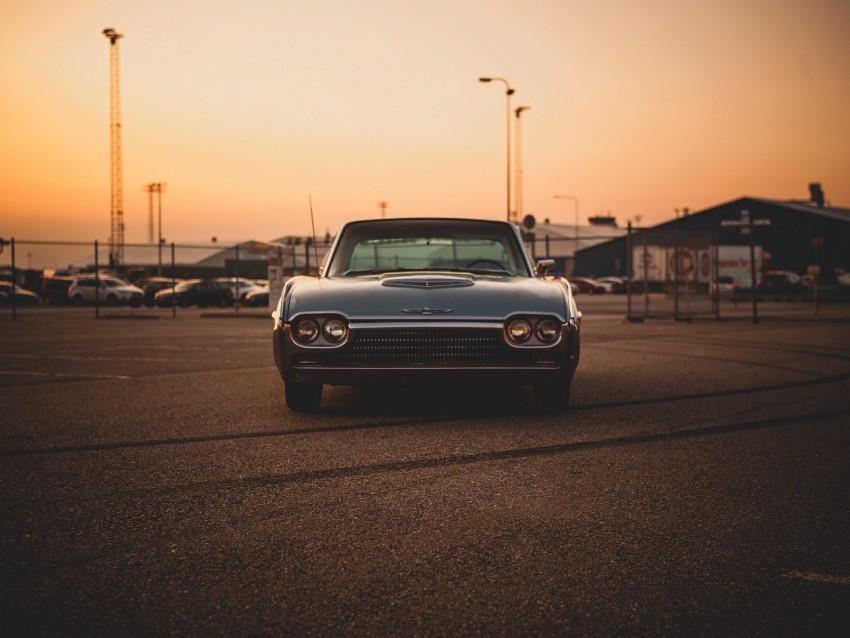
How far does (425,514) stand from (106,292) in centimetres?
4196

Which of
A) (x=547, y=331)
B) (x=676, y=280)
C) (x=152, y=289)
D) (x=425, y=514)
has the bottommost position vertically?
(x=425, y=514)

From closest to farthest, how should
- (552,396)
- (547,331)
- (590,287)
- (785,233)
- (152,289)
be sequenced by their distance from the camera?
1. (547,331)
2. (552,396)
3. (152,289)
4. (785,233)
5. (590,287)

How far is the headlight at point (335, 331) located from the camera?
618cm

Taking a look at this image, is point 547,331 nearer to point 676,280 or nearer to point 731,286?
point 676,280

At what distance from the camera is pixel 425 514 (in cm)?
392

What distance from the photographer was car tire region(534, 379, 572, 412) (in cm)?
663

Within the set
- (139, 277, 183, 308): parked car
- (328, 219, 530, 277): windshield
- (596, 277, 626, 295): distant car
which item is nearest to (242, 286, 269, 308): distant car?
(139, 277, 183, 308): parked car

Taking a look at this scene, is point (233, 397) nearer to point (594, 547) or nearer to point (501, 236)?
point (501, 236)

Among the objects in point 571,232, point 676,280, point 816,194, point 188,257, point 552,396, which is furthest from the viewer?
point 571,232

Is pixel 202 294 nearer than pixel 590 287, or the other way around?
pixel 202 294

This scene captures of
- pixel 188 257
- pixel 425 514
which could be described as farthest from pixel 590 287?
pixel 425 514

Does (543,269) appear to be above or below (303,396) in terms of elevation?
above

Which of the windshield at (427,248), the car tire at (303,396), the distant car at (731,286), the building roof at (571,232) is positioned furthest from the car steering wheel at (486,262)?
the building roof at (571,232)

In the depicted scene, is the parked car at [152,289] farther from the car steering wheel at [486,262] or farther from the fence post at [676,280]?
the car steering wheel at [486,262]
